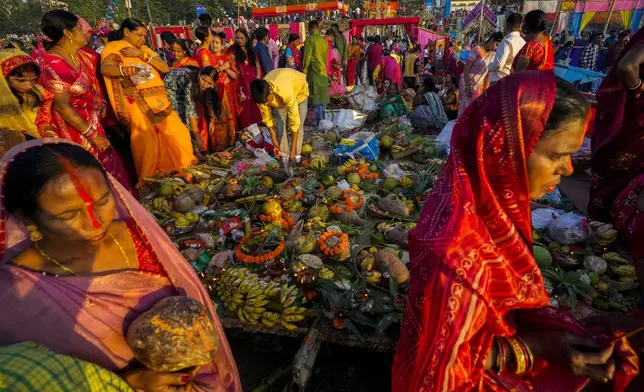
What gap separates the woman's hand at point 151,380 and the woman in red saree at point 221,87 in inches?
236

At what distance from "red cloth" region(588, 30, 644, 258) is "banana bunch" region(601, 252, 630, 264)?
0.31 meters

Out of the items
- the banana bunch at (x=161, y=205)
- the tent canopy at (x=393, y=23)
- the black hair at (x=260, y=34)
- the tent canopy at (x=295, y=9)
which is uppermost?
the tent canopy at (x=295, y=9)

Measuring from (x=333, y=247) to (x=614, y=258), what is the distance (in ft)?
8.68

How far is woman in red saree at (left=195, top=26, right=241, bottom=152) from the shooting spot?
6.64 m

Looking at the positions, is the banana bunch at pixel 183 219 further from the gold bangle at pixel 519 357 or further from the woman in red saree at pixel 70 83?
the gold bangle at pixel 519 357

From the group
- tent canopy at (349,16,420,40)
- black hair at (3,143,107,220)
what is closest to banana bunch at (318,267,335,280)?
black hair at (3,143,107,220)

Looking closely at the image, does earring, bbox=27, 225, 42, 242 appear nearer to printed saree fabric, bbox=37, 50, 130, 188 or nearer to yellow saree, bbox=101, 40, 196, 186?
printed saree fabric, bbox=37, 50, 130, 188

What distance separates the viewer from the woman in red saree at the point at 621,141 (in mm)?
2695

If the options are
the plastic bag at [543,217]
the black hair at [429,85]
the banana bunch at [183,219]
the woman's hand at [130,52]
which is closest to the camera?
the plastic bag at [543,217]

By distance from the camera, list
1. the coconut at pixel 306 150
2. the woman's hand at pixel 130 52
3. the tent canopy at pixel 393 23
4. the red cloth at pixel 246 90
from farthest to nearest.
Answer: the tent canopy at pixel 393 23
the red cloth at pixel 246 90
the coconut at pixel 306 150
the woman's hand at pixel 130 52

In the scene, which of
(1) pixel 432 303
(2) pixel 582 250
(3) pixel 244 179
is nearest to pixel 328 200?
(3) pixel 244 179

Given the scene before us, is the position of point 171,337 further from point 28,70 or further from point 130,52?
point 130,52

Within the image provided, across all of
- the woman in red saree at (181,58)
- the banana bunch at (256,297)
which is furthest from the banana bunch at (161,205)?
the woman in red saree at (181,58)

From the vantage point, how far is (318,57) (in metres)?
8.11
